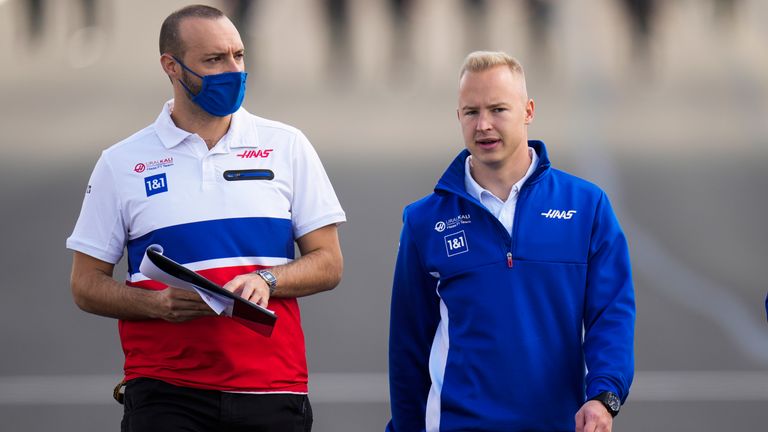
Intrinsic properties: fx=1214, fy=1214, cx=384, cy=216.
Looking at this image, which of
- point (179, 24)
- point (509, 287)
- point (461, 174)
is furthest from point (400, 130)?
point (509, 287)

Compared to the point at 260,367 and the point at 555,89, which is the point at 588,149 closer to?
the point at 555,89

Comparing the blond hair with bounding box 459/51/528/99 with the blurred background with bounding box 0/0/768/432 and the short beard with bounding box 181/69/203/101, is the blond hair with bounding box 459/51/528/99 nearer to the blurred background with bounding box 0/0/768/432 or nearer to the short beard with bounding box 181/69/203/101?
the short beard with bounding box 181/69/203/101

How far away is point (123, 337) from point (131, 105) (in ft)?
15.0

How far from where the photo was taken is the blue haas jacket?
253 centimetres

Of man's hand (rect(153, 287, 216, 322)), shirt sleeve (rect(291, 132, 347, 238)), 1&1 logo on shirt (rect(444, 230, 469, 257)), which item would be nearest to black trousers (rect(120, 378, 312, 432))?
man's hand (rect(153, 287, 216, 322))

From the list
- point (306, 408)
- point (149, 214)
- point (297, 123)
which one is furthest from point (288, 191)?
point (297, 123)

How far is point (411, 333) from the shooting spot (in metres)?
2.75

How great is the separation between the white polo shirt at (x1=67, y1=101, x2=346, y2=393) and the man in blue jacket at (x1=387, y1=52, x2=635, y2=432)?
0.27 meters

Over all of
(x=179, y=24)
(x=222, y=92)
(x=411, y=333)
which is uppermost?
(x=179, y=24)

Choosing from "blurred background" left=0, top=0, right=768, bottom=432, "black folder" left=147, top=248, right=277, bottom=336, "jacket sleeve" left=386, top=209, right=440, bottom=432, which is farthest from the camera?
"blurred background" left=0, top=0, right=768, bottom=432

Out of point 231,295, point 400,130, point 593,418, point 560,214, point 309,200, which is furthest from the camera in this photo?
point 400,130

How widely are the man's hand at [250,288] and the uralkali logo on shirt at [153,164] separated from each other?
1.25 ft

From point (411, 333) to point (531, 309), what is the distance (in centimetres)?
32

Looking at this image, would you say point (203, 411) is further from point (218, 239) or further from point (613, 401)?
point (613, 401)
